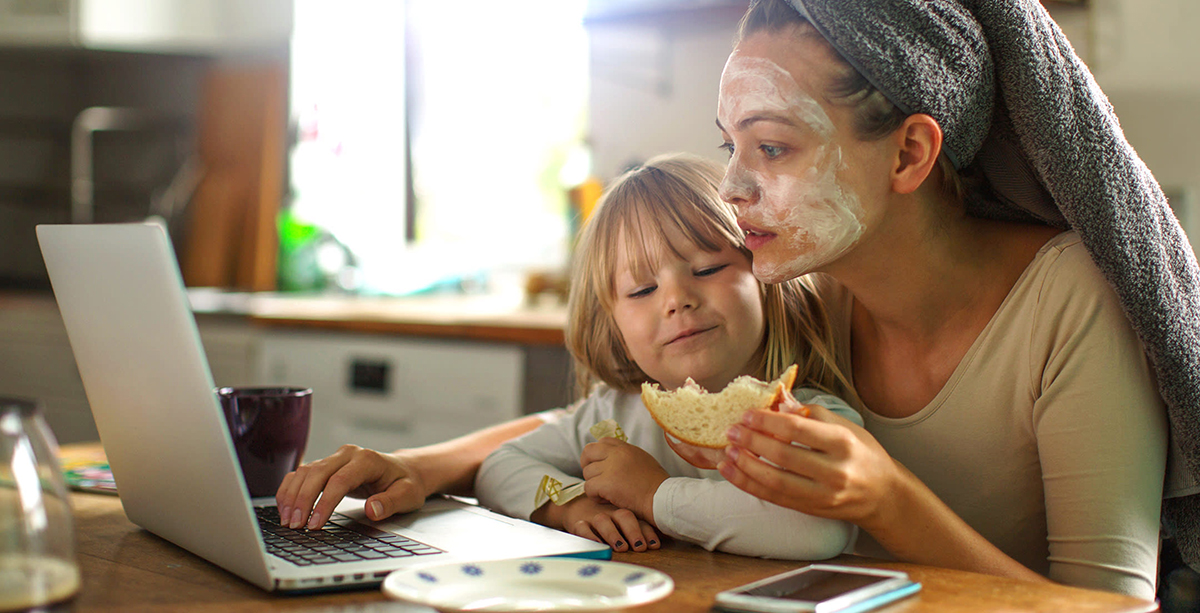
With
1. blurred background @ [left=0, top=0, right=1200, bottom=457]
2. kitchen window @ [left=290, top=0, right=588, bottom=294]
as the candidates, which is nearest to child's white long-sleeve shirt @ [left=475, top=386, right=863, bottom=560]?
blurred background @ [left=0, top=0, right=1200, bottom=457]

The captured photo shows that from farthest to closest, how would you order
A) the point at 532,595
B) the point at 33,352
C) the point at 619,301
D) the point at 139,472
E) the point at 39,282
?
1. the point at 39,282
2. the point at 33,352
3. the point at 619,301
4. the point at 139,472
5. the point at 532,595

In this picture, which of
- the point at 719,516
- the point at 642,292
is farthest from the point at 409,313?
the point at 719,516

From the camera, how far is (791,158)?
95 centimetres

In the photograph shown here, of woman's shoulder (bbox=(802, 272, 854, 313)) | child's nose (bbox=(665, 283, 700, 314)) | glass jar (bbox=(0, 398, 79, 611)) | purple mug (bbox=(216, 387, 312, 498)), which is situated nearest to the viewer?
glass jar (bbox=(0, 398, 79, 611))

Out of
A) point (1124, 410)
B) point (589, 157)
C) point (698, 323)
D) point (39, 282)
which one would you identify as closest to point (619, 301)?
point (698, 323)

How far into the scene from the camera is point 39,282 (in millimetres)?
3682

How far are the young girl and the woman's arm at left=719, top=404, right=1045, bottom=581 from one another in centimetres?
17

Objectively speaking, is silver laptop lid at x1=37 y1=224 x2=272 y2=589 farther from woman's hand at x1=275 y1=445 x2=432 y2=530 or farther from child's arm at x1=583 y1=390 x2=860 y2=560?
child's arm at x1=583 y1=390 x2=860 y2=560

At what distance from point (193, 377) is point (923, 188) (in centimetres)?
74

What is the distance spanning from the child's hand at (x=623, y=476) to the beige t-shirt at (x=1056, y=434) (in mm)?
306

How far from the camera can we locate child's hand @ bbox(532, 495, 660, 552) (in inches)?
32.1

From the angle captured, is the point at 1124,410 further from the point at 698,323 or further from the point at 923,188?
the point at 698,323

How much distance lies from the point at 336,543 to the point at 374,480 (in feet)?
0.56

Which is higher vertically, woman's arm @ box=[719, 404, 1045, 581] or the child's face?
the child's face
